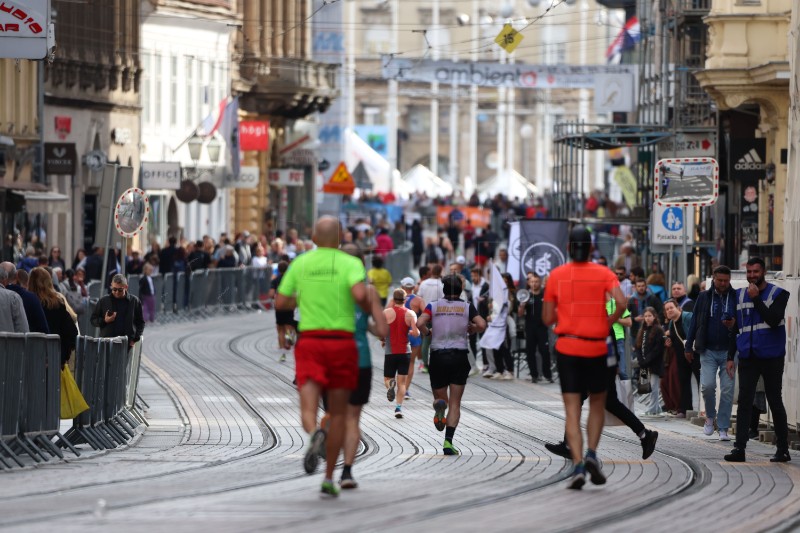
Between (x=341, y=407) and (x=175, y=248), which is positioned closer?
(x=341, y=407)

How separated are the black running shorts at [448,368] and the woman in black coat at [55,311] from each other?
2.95 meters

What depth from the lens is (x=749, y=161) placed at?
34031 millimetres

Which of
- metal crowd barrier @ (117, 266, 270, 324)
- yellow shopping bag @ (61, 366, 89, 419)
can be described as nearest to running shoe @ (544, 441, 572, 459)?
yellow shopping bag @ (61, 366, 89, 419)

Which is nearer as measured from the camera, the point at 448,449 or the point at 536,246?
the point at 448,449

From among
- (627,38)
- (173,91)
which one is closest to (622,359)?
(627,38)

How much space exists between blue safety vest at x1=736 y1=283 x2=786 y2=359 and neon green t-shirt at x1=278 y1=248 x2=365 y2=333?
17.3ft

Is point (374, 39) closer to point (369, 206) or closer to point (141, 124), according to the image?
point (369, 206)

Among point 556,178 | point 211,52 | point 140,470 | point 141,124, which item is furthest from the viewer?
point 211,52

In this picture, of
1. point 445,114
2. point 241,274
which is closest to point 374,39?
point 445,114

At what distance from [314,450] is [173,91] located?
46.2m

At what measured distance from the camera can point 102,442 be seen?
60.4 ft

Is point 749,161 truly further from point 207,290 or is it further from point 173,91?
point 173,91

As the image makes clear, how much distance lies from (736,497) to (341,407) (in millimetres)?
2656

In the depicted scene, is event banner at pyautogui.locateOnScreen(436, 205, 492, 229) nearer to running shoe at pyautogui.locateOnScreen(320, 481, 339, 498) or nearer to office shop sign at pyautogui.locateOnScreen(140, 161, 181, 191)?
office shop sign at pyautogui.locateOnScreen(140, 161, 181, 191)
